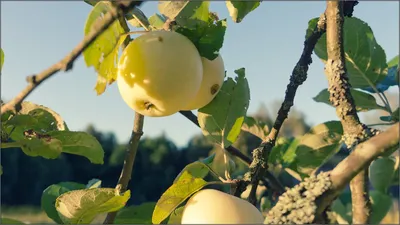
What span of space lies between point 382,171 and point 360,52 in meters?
0.35

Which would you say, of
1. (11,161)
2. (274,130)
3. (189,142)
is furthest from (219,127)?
(189,142)

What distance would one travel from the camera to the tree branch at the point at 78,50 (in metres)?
0.32

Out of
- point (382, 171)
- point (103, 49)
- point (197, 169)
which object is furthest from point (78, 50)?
point (382, 171)

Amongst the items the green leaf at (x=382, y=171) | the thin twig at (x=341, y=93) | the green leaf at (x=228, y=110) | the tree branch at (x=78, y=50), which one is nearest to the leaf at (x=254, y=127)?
the green leaf at (x=382, y=171)

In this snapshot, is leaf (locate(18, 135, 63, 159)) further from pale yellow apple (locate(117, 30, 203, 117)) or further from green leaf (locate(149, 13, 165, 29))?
green leaf (locate(149, 13, 165, 29))

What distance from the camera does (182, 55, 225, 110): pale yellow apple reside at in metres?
0.51

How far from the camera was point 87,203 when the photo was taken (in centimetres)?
50

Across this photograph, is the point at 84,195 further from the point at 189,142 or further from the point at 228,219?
the point at 189,142

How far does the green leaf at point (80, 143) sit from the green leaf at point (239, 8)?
0.69ft

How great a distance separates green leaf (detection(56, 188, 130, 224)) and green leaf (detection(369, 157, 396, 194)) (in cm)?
55

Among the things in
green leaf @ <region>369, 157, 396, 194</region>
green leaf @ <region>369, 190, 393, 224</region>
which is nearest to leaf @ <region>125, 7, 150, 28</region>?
green leaf @ <region>369, 157, 396, 194</region>

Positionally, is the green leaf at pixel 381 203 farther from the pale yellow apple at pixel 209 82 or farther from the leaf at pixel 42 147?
the leaf at pixel 42 147

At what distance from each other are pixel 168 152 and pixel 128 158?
1119 cm

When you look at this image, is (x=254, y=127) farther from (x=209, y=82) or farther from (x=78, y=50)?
(x=78, y=50)
